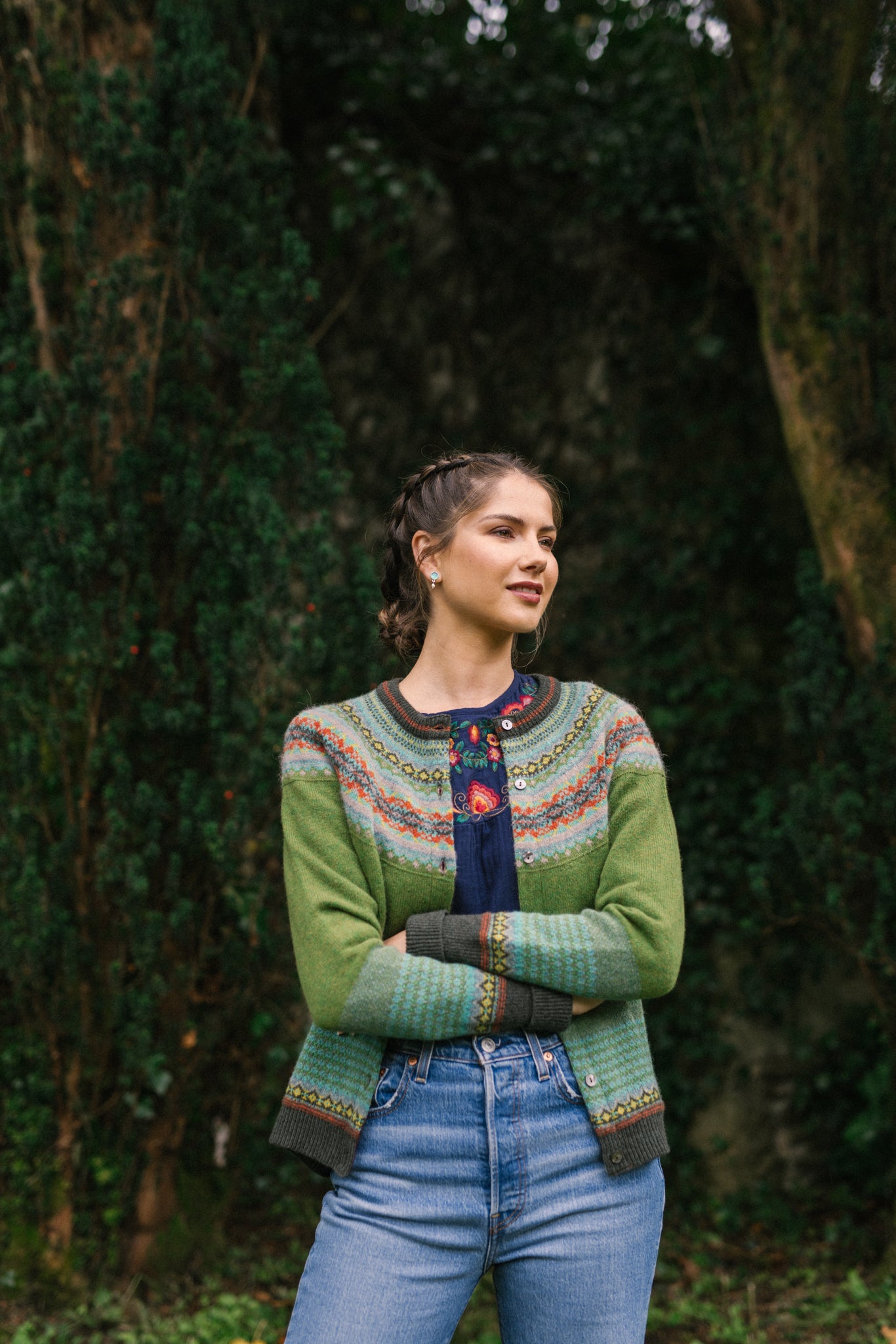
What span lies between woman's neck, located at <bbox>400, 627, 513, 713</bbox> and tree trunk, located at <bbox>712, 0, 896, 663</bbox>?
5.97ft

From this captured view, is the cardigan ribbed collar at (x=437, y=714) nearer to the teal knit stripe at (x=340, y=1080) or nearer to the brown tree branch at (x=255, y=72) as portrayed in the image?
the teal knit stripe at (x=340, y=1080)

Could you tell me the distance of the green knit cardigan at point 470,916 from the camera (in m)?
1.47

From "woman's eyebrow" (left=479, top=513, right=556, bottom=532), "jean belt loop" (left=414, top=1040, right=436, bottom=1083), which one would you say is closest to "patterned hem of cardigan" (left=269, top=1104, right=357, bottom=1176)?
"jean belt loop" (left=414, top=1040, right=436, bottom=1083)

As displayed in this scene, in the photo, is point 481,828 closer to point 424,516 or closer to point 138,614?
point 424,516

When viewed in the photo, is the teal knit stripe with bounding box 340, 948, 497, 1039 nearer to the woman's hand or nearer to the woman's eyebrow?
the woman's hand

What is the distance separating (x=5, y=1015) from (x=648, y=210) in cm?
364

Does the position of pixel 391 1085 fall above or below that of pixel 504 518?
below

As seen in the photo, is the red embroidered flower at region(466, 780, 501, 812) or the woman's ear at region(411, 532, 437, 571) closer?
the red embroidered flower at region(466, 780, 501, 812)

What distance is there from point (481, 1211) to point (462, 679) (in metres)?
0.78

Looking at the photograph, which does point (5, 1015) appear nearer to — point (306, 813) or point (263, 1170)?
point (263, 1170)

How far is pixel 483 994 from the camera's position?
4.80 feet

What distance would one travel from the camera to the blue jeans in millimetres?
1445

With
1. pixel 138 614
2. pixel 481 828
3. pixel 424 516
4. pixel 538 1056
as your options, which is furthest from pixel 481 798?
pixel 138 614

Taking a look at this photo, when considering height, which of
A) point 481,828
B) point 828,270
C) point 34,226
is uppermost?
point 828,270
